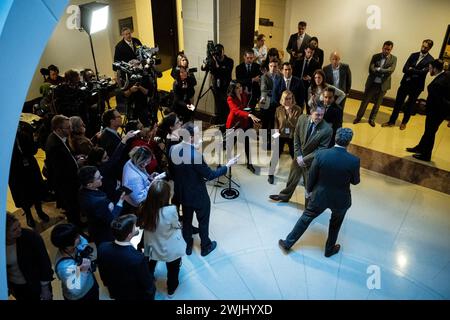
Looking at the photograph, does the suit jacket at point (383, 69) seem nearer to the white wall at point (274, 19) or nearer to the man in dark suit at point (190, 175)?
the white wall at point (274, 19)

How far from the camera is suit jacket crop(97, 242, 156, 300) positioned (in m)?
2.51

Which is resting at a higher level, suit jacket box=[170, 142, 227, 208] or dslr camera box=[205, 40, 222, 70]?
dslr camera box=[205, 40, 222, 70]

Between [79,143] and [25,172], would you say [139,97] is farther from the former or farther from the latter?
[25,172]

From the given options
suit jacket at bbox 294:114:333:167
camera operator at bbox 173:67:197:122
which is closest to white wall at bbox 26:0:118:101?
camera operator at bbox 173:67:197:122

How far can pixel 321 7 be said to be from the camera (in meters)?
7.80

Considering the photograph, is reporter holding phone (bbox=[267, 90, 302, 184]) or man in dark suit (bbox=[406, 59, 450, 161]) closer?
reporter holding phone (bbox=[267, 90, 302, 184])

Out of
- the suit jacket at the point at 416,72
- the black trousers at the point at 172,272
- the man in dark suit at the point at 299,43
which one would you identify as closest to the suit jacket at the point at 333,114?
the suit jacket at the point at 416,72

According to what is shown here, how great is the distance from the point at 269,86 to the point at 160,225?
3236mm

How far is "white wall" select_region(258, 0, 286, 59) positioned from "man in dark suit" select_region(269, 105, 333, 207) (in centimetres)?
456

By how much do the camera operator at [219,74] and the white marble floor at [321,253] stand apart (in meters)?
1.98

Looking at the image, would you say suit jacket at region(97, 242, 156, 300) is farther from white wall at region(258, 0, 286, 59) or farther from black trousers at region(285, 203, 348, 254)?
white wall at region(258, 0, 286, 59)

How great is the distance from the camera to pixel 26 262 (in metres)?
2.68

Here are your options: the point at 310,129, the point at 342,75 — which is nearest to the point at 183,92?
the point at 310,129
